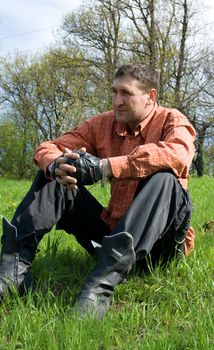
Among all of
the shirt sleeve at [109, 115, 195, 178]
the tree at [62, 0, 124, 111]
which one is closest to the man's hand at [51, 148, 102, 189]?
the shirt sleeve at [109, 115, 195, 178]

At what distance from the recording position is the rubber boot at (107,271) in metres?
2.64

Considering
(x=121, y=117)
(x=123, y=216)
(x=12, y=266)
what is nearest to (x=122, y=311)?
(x=123, y=216)

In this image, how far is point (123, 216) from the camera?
2742 mm

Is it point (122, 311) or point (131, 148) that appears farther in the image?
point (131, 148)

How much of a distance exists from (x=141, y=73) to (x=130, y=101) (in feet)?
0.67

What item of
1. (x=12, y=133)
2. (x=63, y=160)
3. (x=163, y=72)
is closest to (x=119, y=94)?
(x=63, y=160)

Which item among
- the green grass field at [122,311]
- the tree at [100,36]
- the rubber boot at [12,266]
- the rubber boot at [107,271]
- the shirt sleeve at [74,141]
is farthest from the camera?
the tree at [100,36]

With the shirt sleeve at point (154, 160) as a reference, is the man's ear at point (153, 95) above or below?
above

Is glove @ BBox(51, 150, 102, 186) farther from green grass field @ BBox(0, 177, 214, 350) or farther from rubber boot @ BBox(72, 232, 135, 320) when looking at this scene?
green grass field @ BBox(0, 177, 214, 350)

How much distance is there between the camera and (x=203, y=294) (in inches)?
115

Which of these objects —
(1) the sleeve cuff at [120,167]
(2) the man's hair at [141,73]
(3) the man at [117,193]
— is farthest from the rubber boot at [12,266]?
(2) the man's hair at [141,73]

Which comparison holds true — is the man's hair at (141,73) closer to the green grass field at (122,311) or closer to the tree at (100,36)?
the green grass field at (122,311)

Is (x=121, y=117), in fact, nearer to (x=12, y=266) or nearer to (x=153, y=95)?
(x=153, y=95)

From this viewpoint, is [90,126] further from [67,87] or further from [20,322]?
[67,87]
